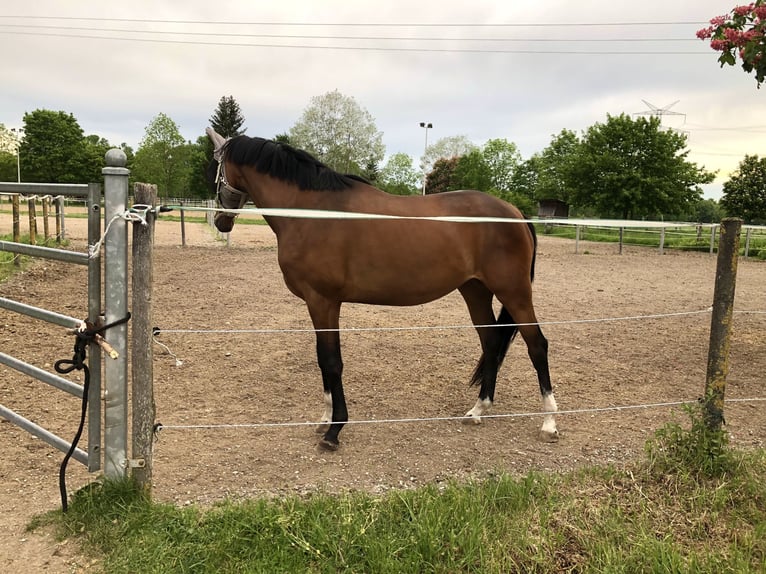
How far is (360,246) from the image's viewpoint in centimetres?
351

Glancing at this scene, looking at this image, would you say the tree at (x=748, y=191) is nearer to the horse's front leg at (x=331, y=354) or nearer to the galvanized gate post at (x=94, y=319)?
the horse's front leg at (x=331, y=354)

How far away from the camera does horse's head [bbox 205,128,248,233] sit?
382 cm

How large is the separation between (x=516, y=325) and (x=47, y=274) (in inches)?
339

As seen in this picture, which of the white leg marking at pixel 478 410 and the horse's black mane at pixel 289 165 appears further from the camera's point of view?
the white leg marking at pixel 478 410

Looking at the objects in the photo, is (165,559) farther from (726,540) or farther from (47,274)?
(47,274)

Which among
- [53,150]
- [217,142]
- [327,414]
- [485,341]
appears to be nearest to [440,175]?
[53,150]

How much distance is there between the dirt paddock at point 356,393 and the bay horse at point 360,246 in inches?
15.3

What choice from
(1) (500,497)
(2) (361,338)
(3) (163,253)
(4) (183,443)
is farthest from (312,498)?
(3) (163,253)

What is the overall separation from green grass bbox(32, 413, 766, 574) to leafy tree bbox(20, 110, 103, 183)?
5654 centimetres

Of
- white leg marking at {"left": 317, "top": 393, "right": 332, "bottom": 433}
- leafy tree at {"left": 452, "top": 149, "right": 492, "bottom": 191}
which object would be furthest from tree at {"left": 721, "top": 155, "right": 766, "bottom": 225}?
white leg marking at {"left": 317, "top": 393, "right": 332, "bottom": 433}

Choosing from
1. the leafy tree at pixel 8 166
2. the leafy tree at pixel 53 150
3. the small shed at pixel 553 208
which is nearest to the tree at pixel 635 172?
the small shed at pixel 553 208

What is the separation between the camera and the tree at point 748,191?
87.2 feet

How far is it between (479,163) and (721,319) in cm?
3440

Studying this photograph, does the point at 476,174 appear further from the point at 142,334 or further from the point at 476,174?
the point at 142,334
